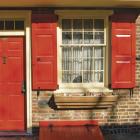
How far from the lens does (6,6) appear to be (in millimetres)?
10062

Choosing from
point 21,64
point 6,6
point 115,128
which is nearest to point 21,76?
point 21,64

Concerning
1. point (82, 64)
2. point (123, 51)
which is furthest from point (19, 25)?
point (123, 51)

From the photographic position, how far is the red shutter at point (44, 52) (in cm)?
1012

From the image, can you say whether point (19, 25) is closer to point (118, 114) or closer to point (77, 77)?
point (77, 77)

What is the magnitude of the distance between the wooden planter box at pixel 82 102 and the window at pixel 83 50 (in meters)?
0.53

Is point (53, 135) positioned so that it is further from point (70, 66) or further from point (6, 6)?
point (6, 6)

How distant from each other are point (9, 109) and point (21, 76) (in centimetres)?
81

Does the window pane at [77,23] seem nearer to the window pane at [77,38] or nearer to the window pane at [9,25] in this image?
the window pane at [77,38]

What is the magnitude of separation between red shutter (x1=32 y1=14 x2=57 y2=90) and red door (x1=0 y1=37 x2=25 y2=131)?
417mm

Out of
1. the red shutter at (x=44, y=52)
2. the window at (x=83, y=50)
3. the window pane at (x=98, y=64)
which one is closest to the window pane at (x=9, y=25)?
the red shutter at (x=44, y=52)

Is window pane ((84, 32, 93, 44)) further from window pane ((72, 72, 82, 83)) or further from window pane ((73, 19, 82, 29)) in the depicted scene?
window pane ((72, 72, 82, 83))

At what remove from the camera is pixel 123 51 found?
33.9ft

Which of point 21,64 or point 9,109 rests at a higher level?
point 21,64

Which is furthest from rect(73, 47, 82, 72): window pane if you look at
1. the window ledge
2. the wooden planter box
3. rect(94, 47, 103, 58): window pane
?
the wooden planter box
